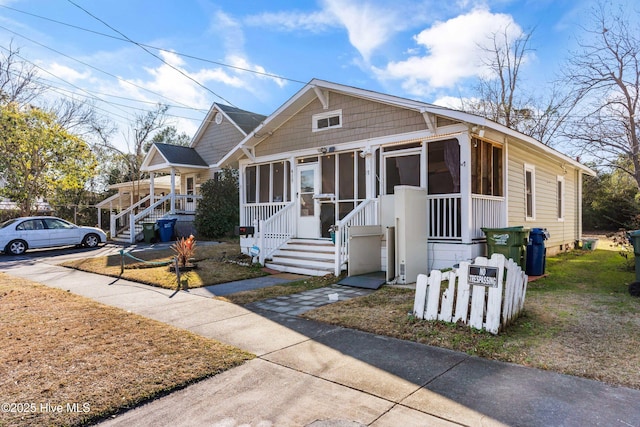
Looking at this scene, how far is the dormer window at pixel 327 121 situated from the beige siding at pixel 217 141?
918 cm

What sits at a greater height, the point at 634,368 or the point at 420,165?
the point at 420,165

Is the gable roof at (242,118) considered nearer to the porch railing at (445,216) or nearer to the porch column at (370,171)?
the porch column at (370,171)

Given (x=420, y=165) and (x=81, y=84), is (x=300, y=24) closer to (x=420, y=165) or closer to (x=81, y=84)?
(x=420, y=165)

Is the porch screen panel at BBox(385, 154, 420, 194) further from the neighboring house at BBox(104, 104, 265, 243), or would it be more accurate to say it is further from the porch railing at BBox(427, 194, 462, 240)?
the neighboring house at BBox(104, 104, 265, 243)

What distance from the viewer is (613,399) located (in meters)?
3.01

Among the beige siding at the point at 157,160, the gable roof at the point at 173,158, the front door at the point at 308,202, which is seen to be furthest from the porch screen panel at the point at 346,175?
the beige siding at the point at 157,160

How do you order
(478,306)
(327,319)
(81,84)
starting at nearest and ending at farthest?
(478,306) < (327,319) < (81,84)

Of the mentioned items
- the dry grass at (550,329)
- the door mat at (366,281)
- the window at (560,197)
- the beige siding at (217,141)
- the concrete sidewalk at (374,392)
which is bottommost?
the concrete sidewalk at (374,392)

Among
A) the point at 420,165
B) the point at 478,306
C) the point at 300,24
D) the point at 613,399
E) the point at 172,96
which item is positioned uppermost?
the point at 300,24

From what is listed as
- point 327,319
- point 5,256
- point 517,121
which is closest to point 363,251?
point 327,319

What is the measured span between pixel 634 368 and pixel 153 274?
8.87 metres

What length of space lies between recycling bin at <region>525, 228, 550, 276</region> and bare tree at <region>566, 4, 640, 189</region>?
902 centimetres

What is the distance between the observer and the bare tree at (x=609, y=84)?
560 inches

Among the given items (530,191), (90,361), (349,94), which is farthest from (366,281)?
(530,191)
